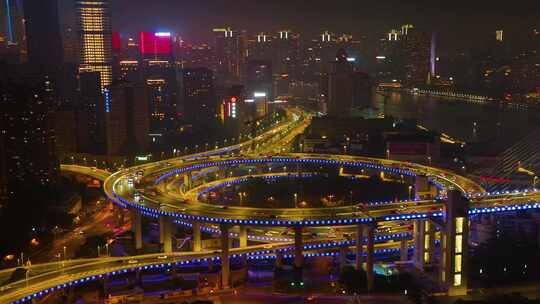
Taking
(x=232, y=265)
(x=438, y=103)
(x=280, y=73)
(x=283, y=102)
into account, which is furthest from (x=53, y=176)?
(x=280, y=73)

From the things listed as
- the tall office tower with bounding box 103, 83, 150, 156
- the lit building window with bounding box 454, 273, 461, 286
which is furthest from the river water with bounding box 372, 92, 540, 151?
the tall office tower with bounding box 103, 83, 150, 156

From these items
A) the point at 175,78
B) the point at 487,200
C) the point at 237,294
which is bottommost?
the point at 237,294

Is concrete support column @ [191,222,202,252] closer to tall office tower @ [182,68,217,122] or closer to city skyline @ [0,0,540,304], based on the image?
city skyline @ [0,0,540,304]

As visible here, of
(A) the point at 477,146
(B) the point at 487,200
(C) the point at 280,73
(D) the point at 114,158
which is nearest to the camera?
(B) the point at 487,200

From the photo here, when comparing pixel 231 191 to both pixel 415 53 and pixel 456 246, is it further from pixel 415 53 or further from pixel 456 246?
pixel 415 53

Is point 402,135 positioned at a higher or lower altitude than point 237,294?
higher

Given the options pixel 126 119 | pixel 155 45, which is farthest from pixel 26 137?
pixel 155 45

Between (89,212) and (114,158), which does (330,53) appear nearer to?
(114,158)
